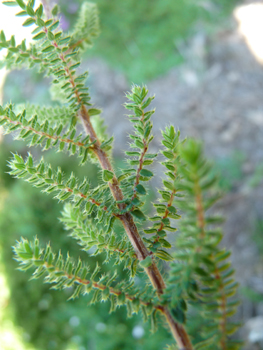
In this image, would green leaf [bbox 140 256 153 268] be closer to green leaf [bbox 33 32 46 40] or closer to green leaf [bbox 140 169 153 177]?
green leaf [bbox 140 169 153 177]

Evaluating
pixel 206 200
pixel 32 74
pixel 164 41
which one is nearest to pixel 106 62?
pixel 164 41

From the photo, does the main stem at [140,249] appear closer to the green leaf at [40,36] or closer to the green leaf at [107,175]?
the green leaf at [107,175]

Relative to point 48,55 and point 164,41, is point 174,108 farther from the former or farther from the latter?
point 48,55

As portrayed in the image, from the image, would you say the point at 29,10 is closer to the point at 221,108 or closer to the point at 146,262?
the point at 146,262

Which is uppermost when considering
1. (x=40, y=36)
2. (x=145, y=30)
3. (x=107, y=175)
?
(x=145, y=30)

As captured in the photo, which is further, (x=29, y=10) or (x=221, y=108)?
(x=221, y=108)

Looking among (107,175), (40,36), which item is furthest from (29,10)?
(107,175)

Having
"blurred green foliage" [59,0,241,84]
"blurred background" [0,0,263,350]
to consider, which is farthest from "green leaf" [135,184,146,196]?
"blurred green foliage" [59,0,241,84]
